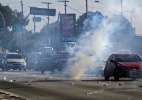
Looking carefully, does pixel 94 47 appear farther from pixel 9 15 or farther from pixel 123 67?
pixel 9 15

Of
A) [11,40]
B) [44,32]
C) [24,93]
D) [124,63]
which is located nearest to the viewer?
[24,93]

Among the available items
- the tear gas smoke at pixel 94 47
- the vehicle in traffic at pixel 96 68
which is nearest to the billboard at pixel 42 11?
the tear gas smoke at pixel 94 47

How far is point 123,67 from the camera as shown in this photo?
32531mm

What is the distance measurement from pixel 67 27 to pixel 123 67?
40.8 m

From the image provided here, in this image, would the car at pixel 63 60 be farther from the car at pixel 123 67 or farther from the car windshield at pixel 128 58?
the car windshield at pixel 128 58

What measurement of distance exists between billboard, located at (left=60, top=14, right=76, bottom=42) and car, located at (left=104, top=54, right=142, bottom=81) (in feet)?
124

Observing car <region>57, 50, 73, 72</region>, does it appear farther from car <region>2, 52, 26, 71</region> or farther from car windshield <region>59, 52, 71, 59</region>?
car <region>2, 52, 26, 71</region>

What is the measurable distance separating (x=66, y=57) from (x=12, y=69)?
41.0 ft

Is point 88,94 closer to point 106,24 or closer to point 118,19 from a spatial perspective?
point 106,24

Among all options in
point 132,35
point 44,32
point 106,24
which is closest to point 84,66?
point 106,24

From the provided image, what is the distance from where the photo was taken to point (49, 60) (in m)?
50.0

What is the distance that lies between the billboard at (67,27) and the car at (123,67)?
1483 inches

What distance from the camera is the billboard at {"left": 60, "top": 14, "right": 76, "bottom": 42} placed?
237 ft

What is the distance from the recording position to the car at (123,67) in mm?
32094
